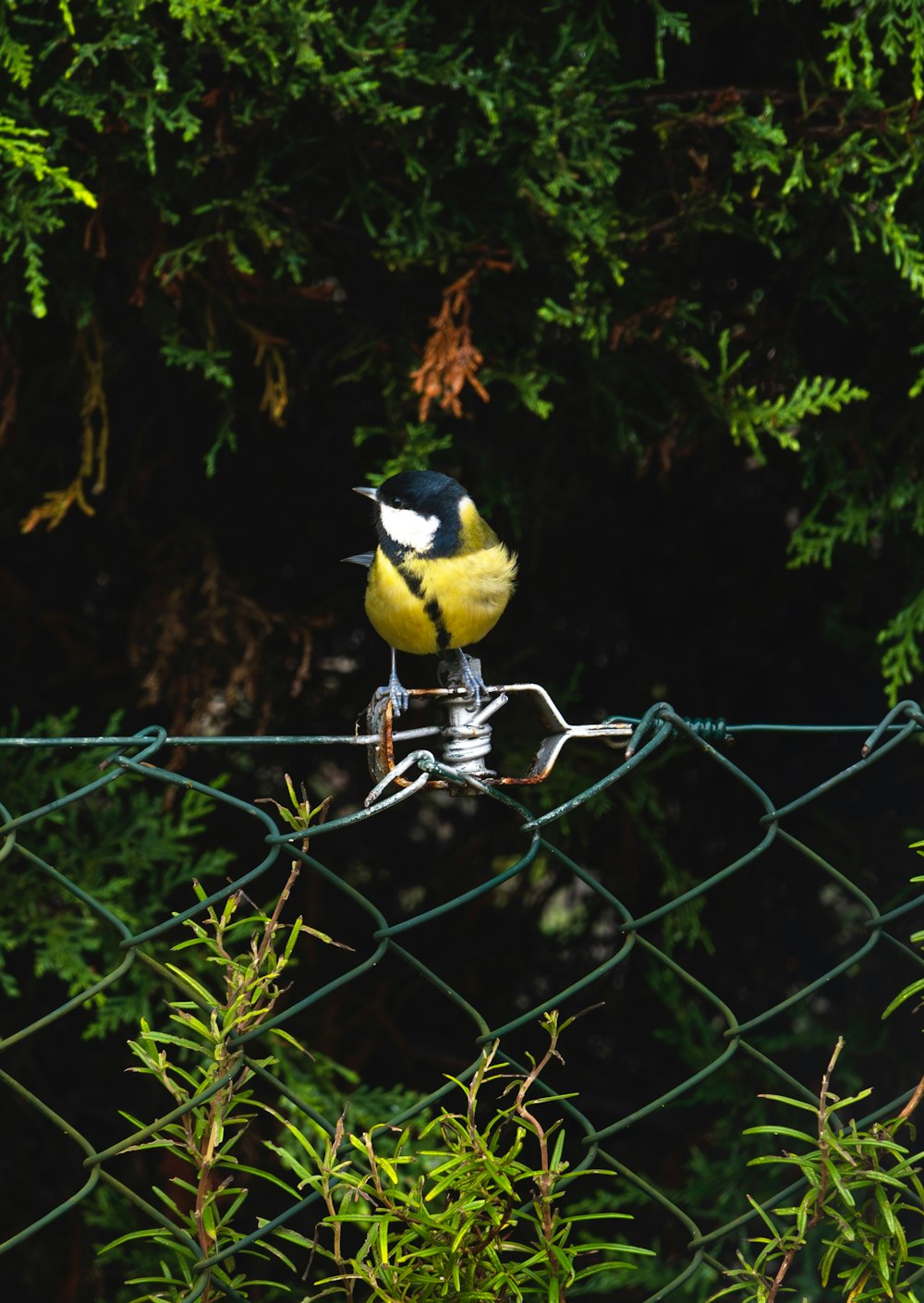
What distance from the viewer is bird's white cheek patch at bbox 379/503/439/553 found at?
2000 millimetres

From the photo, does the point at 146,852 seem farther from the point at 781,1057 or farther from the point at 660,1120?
the point at 781,1057

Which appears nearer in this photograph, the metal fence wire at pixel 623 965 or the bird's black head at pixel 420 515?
the bird's black head at pixel 420 515

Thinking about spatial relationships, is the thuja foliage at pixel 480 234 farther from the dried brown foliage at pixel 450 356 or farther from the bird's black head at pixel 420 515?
the bird's black head at pixel 420 515

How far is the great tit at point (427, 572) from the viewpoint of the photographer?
1.96 metres

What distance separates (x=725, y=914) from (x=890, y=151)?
1.61 metres

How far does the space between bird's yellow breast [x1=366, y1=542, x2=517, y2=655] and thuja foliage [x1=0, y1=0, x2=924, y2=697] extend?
29 centimetres

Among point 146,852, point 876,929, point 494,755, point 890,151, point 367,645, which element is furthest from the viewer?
point 367,645

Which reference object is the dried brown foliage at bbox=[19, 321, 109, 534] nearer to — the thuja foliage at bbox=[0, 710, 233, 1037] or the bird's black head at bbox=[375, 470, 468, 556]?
the thuja foliage at bbox=[0, 710, 233, 1037]

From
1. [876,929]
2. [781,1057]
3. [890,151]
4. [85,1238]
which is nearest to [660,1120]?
[781,1057]

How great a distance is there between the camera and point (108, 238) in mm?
2256

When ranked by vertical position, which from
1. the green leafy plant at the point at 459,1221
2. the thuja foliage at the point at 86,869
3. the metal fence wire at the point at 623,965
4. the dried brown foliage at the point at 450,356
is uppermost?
the dried brown foliage at the point at 450,356

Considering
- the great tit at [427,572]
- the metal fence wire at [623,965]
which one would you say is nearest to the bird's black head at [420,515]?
the great tit at [427,572]

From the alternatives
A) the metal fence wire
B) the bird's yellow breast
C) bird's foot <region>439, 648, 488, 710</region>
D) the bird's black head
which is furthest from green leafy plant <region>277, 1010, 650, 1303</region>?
the metal fence wire

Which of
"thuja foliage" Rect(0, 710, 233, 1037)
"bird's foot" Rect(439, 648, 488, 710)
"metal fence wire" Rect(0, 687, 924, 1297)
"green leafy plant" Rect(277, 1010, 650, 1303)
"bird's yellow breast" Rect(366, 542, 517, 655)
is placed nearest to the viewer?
"green leafy plant" Rect(277, 1010, 650, 1303)
